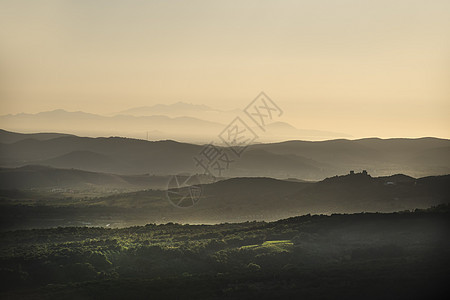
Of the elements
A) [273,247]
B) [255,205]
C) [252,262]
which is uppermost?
[255,205]

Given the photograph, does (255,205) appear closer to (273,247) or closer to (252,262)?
(273,247)

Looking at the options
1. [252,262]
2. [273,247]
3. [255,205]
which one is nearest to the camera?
[252,262]

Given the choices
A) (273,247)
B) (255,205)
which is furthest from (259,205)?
(273,247)

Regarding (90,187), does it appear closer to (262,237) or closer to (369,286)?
(262,237)

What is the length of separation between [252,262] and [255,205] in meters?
59.3

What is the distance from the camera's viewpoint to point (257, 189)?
406 feet

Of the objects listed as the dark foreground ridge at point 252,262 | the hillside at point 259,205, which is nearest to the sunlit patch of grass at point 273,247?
the dark foreground ridge at point 252,262

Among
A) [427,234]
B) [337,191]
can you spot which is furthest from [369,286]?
[337,191]

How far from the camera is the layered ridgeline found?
304 ft

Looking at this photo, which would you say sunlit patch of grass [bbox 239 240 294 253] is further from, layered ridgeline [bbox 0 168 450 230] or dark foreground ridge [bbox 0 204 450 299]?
layered ridgeline [bbox 0 168 450 230]

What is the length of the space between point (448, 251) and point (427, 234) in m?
5.55

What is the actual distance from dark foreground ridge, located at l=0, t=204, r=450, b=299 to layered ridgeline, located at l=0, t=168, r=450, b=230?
1161 inches

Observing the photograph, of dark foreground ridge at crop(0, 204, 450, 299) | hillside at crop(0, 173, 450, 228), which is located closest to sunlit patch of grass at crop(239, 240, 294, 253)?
dark foreground ridge at crop(0, 204, 450, 299)

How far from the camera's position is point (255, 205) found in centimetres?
10756
